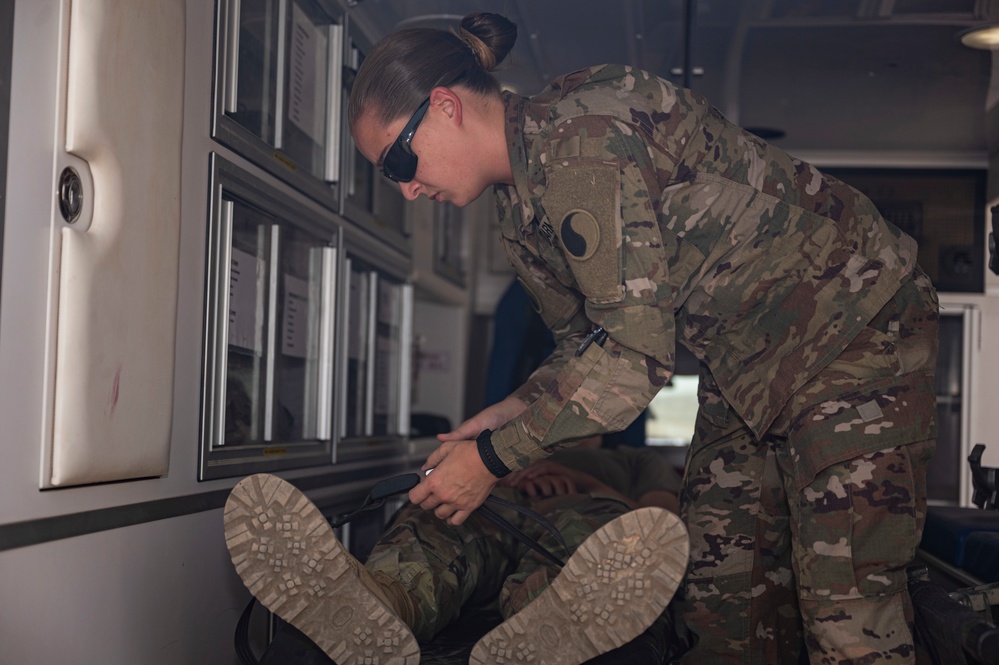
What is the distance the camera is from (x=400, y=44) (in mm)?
1518

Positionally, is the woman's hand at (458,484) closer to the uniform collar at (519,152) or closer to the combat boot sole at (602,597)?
the combat boot sole at (602,597)

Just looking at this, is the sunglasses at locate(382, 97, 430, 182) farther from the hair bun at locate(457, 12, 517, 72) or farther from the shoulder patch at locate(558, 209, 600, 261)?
the shoulder patch at locate(558, 209, 600, 261)

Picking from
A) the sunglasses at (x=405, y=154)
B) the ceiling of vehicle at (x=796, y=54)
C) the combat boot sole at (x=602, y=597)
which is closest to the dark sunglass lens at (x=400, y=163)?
the sunglasses at (x=405, y=154)

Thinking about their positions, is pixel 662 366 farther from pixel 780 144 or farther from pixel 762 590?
pixel 780 144

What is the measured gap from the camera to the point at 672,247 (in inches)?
60.2

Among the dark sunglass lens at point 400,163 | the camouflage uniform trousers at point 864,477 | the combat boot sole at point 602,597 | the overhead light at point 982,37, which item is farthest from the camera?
the overhead light at point 982,37

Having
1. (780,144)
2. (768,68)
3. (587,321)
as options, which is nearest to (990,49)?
(768,68)

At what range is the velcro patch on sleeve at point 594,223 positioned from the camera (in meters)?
1.33

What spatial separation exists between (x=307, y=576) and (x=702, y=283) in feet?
2.58

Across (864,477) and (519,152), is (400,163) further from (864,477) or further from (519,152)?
(864,477)

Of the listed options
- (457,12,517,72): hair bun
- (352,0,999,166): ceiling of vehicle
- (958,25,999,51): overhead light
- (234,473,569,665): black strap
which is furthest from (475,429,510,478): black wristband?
(958,25,999,51): overhead light

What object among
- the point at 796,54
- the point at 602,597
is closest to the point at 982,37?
the point at 796,54

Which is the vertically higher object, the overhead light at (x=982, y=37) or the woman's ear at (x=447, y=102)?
the overhead light at (x=982, y=37)

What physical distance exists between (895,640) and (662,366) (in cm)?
55
